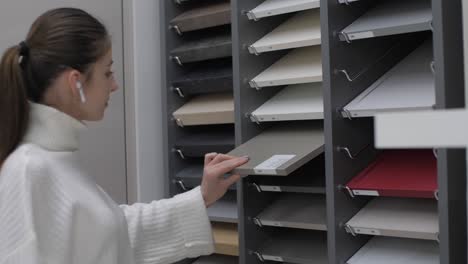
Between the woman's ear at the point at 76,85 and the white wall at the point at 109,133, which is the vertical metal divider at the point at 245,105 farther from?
the woman's ear at the point at 76,85

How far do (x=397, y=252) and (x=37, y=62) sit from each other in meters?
1.13

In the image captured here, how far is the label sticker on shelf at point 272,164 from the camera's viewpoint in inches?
60.7

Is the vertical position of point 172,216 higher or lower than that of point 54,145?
lower

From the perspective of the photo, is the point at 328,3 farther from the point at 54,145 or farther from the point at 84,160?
the point at 84,160

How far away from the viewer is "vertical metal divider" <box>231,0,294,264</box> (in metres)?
1.95

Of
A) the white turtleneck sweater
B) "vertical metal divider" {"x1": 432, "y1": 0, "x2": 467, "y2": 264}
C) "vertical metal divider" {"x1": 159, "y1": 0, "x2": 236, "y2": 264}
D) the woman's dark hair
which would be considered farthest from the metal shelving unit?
the woman's dark hair

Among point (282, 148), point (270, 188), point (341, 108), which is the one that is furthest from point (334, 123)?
point (270, 188)

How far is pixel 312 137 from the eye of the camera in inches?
72.8

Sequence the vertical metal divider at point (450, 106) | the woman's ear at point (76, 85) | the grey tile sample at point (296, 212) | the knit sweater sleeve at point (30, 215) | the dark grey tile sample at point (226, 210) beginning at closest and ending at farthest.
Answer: the knit sweater sleeve at point (30, 215), the woman's ear at point (76, 85), the vertical metal divider at point (450, 106), the grey tile sample at point (296, 212), the dark grey tile sample at point (226, 210)

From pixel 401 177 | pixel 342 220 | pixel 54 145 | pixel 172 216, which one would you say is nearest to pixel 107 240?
pixel 54 145

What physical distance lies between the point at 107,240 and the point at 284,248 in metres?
0.78

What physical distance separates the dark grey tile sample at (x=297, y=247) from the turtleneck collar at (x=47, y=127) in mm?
856

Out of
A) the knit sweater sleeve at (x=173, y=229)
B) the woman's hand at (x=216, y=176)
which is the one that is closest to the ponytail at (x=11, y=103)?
the knit sweater sleeve at (x=173, y=229)

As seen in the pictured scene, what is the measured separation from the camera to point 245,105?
1.98 meters
